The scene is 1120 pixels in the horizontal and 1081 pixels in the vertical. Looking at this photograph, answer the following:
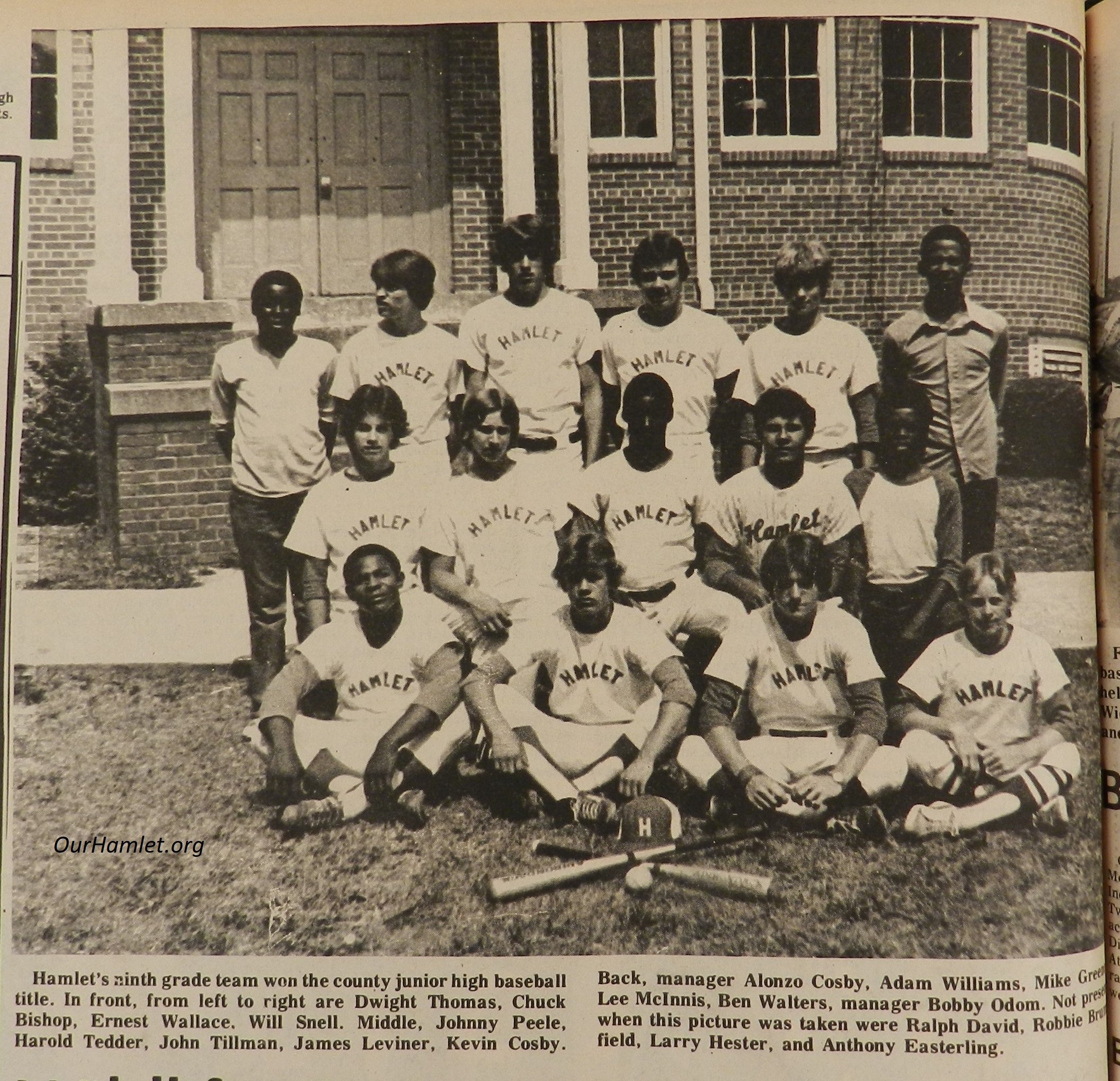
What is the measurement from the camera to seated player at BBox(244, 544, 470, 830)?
197cm

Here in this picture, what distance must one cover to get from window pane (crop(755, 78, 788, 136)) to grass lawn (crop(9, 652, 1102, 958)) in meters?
1.28

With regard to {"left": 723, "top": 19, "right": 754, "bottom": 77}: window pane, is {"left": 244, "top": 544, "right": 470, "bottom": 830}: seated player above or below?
below

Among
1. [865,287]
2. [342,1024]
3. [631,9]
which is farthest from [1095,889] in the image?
[631,9]

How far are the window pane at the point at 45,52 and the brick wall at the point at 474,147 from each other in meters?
0.83

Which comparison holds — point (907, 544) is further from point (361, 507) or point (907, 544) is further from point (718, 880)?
point (361, 507)

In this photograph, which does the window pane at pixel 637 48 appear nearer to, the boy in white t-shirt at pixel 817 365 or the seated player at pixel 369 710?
the boy in white t-shirt at pixel 817 365

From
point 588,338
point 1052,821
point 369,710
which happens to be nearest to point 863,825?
point 1052,821

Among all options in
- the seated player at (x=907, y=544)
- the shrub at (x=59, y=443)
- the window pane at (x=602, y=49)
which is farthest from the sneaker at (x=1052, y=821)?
the shrub at (x=59, y=443)

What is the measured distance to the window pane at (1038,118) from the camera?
6.50 feet

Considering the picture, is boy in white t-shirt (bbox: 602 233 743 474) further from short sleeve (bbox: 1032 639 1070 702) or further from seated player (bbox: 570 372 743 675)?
short sleeve (bbox: 1032 639 1070 702)

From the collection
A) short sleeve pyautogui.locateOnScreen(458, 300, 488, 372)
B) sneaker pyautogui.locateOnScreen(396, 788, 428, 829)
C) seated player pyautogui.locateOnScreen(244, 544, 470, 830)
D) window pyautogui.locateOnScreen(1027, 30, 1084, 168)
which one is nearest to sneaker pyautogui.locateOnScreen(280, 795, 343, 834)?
seated player pyautogui.locateOnScreen(244, 544, 470, 830)

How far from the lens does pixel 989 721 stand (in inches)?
78.0

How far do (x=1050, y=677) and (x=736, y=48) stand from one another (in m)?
1.48

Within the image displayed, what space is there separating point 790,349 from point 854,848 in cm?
105
